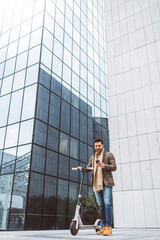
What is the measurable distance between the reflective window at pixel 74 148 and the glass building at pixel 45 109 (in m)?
0.09

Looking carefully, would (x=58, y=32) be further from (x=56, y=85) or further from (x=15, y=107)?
(x=15, y=107)

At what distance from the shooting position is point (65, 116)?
712 inches

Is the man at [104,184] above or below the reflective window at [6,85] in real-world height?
below

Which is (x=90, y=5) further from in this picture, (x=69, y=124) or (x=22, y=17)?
(x=69, y=124)

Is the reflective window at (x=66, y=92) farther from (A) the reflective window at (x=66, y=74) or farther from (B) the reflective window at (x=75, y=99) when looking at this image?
(B) the reflective window at (x=75, y=99)

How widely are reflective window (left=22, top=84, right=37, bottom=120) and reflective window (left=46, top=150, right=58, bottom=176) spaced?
9.86 ft

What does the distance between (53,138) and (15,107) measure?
366 centimetres

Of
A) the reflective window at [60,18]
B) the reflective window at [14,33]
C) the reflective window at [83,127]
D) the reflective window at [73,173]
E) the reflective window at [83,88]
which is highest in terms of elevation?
the reflective window at [60,18]

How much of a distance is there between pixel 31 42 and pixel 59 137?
325 inches

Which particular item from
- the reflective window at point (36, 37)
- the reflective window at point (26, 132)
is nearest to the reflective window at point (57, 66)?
the reflective window at point (36, 37)

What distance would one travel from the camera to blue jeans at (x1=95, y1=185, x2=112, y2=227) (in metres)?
4.12

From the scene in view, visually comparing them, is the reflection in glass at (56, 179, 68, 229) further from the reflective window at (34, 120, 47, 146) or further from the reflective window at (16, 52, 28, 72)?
the reflective window at (16, 52, 28, 72)

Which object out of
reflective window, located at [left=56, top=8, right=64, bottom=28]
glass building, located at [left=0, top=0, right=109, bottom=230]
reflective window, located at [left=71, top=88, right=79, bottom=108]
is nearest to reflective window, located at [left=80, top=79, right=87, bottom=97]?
glass building, located at [left=0, top=0, right=109, bottom=230]

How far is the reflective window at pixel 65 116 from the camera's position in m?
17.6
